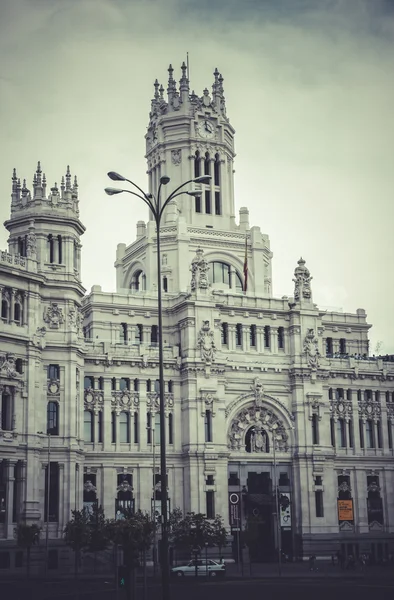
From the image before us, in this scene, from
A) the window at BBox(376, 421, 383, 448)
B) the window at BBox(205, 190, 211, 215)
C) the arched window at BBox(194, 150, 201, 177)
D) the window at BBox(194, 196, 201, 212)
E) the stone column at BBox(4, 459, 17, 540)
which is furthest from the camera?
the arched window at BBox(194, 150, 201, 177)

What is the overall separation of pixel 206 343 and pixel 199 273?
25.1 feet

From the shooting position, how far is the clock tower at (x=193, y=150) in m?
118

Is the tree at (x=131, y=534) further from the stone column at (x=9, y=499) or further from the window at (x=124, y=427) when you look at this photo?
the window at (x=124, y=427)

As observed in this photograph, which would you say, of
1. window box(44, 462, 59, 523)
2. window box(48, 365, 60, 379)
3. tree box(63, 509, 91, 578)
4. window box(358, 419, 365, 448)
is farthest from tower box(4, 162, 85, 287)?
window box(358, 419, 365, 448)

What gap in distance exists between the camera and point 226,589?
206 feet

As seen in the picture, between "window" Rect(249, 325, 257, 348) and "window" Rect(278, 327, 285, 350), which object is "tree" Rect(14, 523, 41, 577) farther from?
"window" Rect(278, 327, 285, 350)

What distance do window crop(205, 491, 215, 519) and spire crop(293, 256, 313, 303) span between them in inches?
975

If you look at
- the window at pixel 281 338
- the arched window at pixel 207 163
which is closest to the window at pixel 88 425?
the window at pixel 281 338

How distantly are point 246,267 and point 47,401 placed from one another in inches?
1307

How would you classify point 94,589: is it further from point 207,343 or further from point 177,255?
point 177,255

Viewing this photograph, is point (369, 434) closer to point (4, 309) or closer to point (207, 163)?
point (207, 163)

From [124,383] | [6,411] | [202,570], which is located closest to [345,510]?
[124,383]

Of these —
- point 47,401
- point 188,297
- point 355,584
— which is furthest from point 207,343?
point 355,584

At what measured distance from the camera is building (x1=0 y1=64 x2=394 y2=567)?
86562 millimetres
